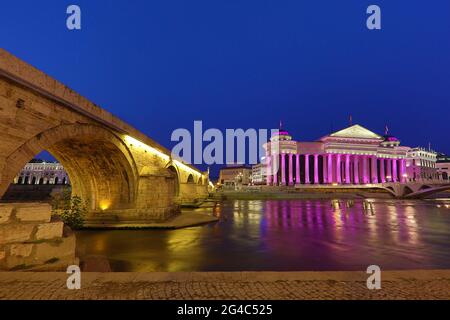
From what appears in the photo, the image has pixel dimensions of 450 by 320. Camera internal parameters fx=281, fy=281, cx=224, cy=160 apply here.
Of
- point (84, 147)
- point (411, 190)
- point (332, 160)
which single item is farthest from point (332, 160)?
point (84, 147)

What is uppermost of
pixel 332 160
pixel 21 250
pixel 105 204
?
pixel 332 160

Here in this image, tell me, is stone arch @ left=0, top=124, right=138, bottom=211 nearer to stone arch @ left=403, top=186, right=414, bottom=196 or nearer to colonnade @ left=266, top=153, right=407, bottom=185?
stone arch @ left=403, top=186, right=414, bottom=196

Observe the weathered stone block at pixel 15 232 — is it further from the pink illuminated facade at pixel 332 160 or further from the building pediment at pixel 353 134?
the building pediment at pixel 353 134

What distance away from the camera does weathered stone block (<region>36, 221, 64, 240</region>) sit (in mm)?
5789

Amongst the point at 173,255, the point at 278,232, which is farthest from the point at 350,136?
the point at 173,255

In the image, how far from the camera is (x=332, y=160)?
8344 cm

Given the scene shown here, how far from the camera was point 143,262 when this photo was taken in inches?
328

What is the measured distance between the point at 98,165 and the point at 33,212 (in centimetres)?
1046

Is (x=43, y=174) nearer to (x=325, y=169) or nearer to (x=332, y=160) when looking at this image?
(x=325, y=169)

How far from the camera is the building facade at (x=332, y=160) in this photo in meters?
81.0

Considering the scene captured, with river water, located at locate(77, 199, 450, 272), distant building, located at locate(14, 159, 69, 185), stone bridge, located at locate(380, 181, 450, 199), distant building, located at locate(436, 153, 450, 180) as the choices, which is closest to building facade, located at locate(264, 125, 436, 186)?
stone bridge, located at locate(380, 181, 450, 199)

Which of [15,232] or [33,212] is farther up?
[33,212]
